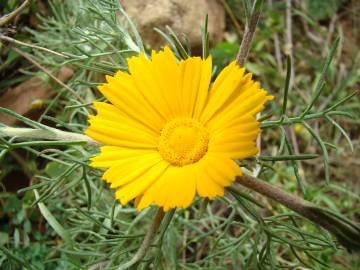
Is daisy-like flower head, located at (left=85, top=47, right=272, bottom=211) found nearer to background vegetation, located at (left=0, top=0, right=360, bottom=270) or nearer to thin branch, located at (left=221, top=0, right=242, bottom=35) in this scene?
background vegetation, located at (left=0, top=0, right=360, bottom=270)

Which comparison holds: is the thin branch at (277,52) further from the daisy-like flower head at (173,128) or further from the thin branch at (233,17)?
the daisy-like flower head at (173,128)

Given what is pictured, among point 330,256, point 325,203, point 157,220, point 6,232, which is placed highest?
point 325,203

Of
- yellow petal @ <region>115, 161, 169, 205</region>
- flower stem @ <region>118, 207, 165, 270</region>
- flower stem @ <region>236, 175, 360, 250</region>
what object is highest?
flower stem @ <region>236, 175, 360, 250</region>

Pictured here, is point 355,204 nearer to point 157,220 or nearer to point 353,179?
point 353,179

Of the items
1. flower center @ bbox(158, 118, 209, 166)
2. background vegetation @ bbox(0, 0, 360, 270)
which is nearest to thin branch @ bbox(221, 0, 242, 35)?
background vegetation @ bbox(0, 0, 360, 270)

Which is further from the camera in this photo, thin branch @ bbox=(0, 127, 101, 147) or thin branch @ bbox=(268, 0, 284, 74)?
thin branch @ bbox=(268, 0, 284, 74)

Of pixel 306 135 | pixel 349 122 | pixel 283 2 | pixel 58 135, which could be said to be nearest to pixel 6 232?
pixel 58 135

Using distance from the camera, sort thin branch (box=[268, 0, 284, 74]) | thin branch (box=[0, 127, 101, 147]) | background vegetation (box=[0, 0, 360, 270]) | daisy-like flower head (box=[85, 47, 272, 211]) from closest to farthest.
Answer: daisy-like flower head (box=[85, 47, 272, 211]) → thin branch (box=[0, 127, 101, 147]) → background vegetation (box=[0, 0, 360, 270]) → thin branch (box=[268, 0, 284, 74])
